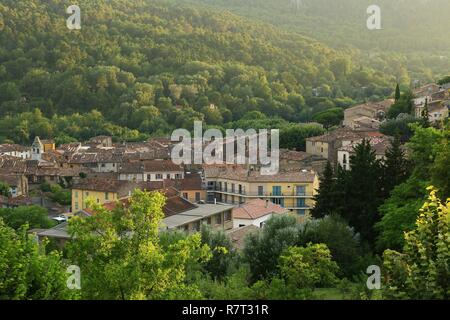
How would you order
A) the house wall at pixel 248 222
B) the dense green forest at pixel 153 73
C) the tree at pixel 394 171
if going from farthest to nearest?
1. the dense green forest at pixel 153 73
2. the house wall at pixel 248 222
3. the tree at pixel 394 171

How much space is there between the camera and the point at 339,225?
67.8 ft

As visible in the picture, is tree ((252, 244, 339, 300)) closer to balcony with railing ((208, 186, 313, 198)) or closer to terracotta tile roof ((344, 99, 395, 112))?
balcony with railing ((208, 186, 313, 198))

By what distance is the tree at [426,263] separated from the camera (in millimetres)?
9570

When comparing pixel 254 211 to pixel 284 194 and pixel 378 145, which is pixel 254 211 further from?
pixel 378 145

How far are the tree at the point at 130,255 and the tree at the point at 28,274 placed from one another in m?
0.54

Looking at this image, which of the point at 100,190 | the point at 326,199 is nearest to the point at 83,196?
the point at 100,190

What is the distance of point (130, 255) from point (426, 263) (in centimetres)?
454

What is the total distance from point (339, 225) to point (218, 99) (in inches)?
2684

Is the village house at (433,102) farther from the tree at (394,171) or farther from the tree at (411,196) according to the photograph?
the tree at (411,196)

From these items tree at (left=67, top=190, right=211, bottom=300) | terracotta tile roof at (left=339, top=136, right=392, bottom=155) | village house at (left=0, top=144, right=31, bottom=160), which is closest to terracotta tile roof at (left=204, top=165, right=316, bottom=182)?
terracotta tile roof at (left=339, top=136, right=392, bottom=155)

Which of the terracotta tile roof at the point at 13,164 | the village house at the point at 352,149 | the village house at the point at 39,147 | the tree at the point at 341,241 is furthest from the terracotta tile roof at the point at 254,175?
the village house at the point at 39,147

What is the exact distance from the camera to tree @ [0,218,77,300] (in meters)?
10.4

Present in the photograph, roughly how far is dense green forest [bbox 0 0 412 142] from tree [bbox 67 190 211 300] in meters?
60.9

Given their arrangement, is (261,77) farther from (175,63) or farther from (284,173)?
(284,173)
